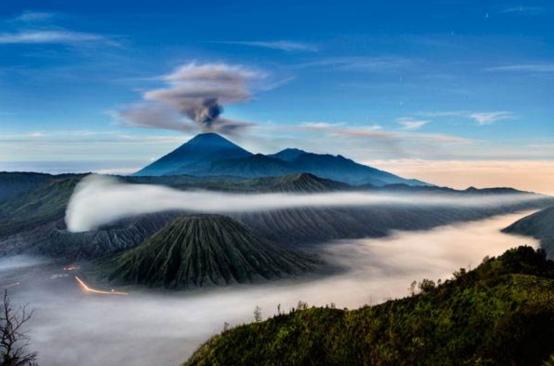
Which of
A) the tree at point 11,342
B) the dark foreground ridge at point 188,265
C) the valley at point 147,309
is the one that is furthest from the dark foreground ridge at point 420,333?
the dark foreground ridge at point 188,265

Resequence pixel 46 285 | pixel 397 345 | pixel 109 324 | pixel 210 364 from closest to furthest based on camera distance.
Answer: pixel 397 345
pixel 210 364
pixel 109 324
pixel 46 285

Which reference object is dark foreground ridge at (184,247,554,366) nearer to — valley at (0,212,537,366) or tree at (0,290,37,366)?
tree at (0,290,37,366)

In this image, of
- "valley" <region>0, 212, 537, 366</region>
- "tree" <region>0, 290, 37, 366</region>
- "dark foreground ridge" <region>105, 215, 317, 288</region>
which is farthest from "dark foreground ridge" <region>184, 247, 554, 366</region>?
"dark foreground ridge" <region>105, 215, 317, 288</region>

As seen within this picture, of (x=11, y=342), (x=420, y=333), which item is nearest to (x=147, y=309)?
(x=11, y=342)

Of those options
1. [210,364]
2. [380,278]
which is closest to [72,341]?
[210,364]

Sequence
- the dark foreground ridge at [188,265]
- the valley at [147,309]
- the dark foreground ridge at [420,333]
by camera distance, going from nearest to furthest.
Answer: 1. the dark foreground ridge at [420,333]
2. the valley at [147,309]
3. the dark foreground ridge at [188,265]

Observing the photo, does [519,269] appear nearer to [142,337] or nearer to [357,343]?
[357,343]

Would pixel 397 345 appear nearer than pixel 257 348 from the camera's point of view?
Yes

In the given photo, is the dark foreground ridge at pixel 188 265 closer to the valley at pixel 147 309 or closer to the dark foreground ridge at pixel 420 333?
the valley at pixel 147 309
